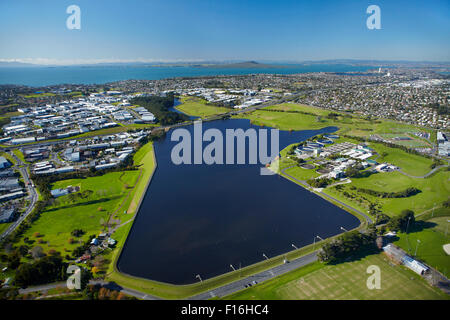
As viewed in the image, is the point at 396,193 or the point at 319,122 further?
the point at 319,122

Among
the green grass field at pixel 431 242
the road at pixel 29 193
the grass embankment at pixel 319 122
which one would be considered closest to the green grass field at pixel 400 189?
the green grass field at pixel 431 242

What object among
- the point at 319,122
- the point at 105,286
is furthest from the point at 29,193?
the point at 319,122

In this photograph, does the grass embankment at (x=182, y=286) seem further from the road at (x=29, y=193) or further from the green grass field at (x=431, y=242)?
the road at (x=29, y=193)

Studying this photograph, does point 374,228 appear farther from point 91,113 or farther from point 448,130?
point 91,113

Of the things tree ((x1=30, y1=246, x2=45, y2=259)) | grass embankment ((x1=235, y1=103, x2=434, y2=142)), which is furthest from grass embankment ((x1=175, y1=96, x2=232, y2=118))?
tree ((x1=30, y1=246, x2=45, y2=259))

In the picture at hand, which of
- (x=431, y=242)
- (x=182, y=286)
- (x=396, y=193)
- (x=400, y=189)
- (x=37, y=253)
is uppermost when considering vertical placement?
(x=400, y=189)

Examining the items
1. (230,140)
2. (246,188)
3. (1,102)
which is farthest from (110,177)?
(1,102)

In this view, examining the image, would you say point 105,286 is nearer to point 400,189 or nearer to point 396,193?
point 396,193
